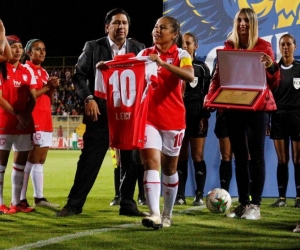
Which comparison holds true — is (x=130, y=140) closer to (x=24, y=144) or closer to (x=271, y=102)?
(x=271, y=102)

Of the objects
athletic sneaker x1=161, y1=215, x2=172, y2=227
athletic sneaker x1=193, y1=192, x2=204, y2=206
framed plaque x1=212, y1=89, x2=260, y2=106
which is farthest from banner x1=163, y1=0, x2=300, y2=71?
athletic sneaker x1=161, y1=215, x2=172, y2=227

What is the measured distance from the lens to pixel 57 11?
44.7 meters

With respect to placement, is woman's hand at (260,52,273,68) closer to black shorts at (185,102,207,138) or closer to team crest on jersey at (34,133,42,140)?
black shorts at (185,102,207,138)

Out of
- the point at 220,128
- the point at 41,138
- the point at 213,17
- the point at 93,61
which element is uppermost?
the point at 213,17

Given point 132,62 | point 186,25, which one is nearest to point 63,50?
point 186,25

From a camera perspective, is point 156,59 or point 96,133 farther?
point 96,133

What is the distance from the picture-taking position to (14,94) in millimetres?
7039

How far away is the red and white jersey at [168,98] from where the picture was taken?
550cm

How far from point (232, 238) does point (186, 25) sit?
13.7 feet

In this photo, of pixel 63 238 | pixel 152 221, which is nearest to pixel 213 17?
pixel 152 221

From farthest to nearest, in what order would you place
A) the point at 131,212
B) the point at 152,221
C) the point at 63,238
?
1. the point at 131,212
2. the point at 152,221
3. the point at 63,238

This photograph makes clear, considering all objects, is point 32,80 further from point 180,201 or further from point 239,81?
point 239,81

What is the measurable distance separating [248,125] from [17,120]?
8.04 feet

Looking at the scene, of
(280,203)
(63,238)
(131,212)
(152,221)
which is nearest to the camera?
(63,238)
